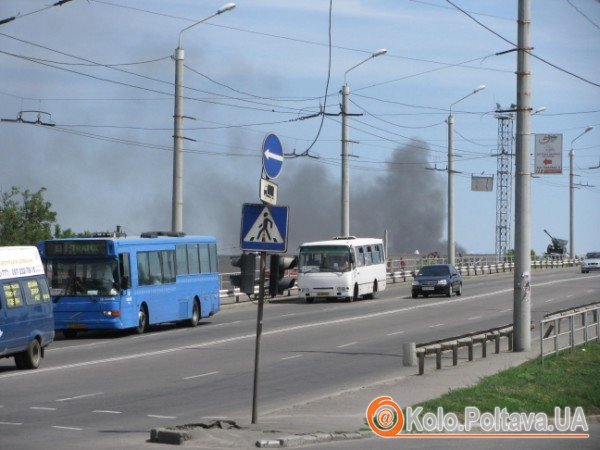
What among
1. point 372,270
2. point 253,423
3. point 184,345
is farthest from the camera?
point 372,270

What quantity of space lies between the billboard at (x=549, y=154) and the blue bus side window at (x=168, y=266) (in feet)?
99.6

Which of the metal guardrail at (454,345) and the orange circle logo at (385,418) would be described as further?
the metal guardrail at (454,345)

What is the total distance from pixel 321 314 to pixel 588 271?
5431cm

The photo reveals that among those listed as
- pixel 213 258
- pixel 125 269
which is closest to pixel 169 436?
pixel 125 269

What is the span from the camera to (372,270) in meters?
56.8

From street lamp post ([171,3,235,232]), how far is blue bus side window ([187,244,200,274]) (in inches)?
46.4

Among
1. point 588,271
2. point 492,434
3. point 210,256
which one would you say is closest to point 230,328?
point 210,256

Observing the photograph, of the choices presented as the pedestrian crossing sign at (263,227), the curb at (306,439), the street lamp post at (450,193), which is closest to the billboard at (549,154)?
the street lamp post at (450,193)

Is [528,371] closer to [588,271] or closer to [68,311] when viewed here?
[68,311]

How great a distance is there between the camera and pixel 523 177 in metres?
26.0

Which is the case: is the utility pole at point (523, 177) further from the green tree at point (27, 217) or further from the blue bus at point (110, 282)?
the green tree at point (27, 217)

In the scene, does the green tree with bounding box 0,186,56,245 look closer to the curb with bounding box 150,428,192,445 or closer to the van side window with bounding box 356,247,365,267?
the van side window with bounding box 356,247,365,267

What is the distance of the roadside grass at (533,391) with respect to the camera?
17641 mm

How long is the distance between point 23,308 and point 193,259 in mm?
14716
